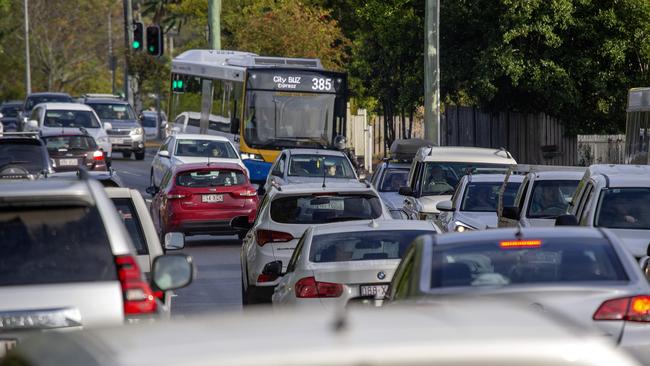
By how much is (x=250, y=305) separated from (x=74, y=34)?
250ft

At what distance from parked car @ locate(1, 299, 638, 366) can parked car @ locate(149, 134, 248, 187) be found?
30997 millimetres

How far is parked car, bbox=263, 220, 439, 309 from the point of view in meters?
11.9

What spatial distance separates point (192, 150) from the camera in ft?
119

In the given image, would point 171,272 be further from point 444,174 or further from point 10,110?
point 10,110

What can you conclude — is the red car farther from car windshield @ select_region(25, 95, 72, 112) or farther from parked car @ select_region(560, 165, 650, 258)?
car windshield @ select_region(25, 95, 72, 112)

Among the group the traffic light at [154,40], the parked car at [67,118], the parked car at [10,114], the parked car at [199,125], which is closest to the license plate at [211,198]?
the parked car at [199,125]

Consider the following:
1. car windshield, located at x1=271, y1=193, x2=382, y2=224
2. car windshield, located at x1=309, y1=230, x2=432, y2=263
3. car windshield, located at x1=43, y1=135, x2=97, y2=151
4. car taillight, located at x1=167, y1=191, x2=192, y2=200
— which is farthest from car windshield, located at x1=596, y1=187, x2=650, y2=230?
car windshield, located at x1=43, y1=135, x2=97, y2=151

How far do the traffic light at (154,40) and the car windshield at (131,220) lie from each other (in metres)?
30.1

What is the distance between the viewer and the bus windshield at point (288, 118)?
3797 cm

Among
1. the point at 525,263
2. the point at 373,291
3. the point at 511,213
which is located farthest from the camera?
the point at 511,213

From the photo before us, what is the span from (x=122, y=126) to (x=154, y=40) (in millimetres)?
10230

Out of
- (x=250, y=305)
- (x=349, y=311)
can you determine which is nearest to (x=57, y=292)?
(x=349, y=311)

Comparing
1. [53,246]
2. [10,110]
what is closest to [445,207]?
[53,246]

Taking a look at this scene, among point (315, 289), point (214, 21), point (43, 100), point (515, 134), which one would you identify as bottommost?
point (515, 134)
